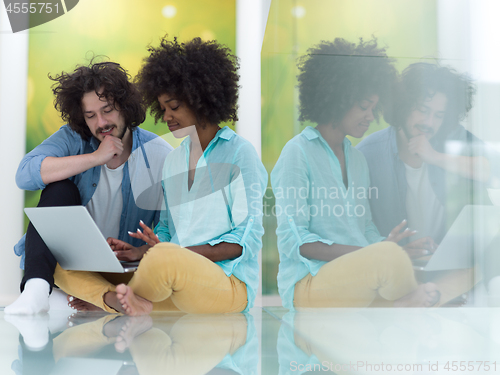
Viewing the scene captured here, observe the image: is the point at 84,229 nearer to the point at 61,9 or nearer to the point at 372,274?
the point at 372,274

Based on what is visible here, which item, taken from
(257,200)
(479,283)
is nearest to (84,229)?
(257,200)

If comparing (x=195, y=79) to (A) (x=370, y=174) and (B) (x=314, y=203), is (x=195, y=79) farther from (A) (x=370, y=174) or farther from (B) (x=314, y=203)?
(A) (x=370, y=174)

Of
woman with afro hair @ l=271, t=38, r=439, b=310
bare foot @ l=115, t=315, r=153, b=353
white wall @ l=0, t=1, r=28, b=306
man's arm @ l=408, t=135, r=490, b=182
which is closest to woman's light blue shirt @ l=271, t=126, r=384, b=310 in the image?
woman with afro hair @ l=271, t=38, r=439, b=310

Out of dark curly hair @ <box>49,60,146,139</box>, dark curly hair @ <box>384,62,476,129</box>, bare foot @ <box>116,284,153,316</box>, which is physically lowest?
bare foot @ <box>116,284,153,316</box>

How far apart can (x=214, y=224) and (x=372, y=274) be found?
533mm

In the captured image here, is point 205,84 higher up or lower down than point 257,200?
higher up

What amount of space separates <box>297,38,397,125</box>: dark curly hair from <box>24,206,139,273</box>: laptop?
2.20 ft

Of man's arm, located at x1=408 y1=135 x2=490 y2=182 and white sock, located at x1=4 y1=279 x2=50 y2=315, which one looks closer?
man's arm, located at x1=408 y1=135 x2=490 y2=182

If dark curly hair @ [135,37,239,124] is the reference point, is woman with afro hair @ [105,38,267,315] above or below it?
below

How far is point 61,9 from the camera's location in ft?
8.32

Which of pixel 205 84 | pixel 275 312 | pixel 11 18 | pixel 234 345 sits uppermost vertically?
Result: pixel 11 18

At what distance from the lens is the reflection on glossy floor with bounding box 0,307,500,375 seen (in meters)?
0.62

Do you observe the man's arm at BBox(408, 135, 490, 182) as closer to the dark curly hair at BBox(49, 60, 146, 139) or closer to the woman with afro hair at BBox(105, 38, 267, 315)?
the woman with afro hair at BBox(105, 38, 267, 315)

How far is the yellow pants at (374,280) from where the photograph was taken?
91cm
